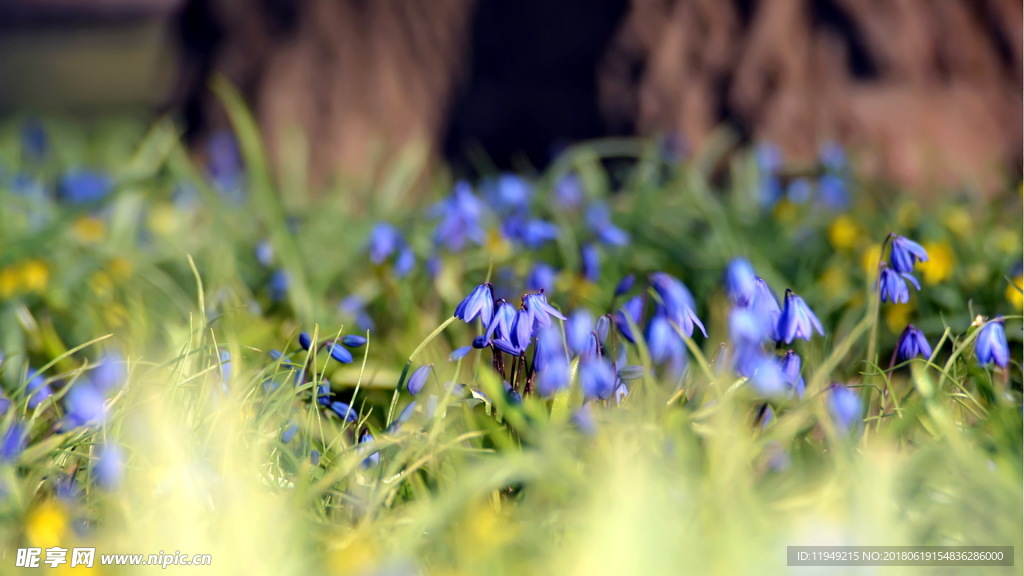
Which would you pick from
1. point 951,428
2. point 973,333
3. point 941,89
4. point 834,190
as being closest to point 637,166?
point 834,190

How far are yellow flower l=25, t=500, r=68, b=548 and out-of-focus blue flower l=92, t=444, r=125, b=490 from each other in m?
0.09

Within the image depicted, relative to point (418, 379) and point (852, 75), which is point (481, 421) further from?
point (852, 75)

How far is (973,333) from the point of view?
1.50m

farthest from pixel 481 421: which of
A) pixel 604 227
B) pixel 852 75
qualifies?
pixel 852 75

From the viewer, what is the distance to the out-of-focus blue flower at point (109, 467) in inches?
49.1

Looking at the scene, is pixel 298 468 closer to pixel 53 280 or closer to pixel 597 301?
pixel 597 301

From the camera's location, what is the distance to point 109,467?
125cm

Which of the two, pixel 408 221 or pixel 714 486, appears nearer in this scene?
pixel 714 486

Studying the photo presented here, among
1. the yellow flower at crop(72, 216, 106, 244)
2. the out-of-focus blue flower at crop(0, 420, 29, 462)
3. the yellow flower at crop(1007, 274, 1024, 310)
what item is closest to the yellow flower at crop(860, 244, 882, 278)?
the yellow flower at crop(1007, 274, 1024, 310)

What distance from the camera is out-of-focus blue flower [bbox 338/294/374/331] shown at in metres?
2.15

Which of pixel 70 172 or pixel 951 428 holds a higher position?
pixel 951 428

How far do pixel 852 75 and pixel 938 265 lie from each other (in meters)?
1.29

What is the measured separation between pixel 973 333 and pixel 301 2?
297cm

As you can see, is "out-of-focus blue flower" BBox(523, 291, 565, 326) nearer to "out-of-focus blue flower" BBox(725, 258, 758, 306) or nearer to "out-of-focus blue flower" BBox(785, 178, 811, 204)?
"out-of-focus blue flower" BBox(725, 258, 758, 306)
